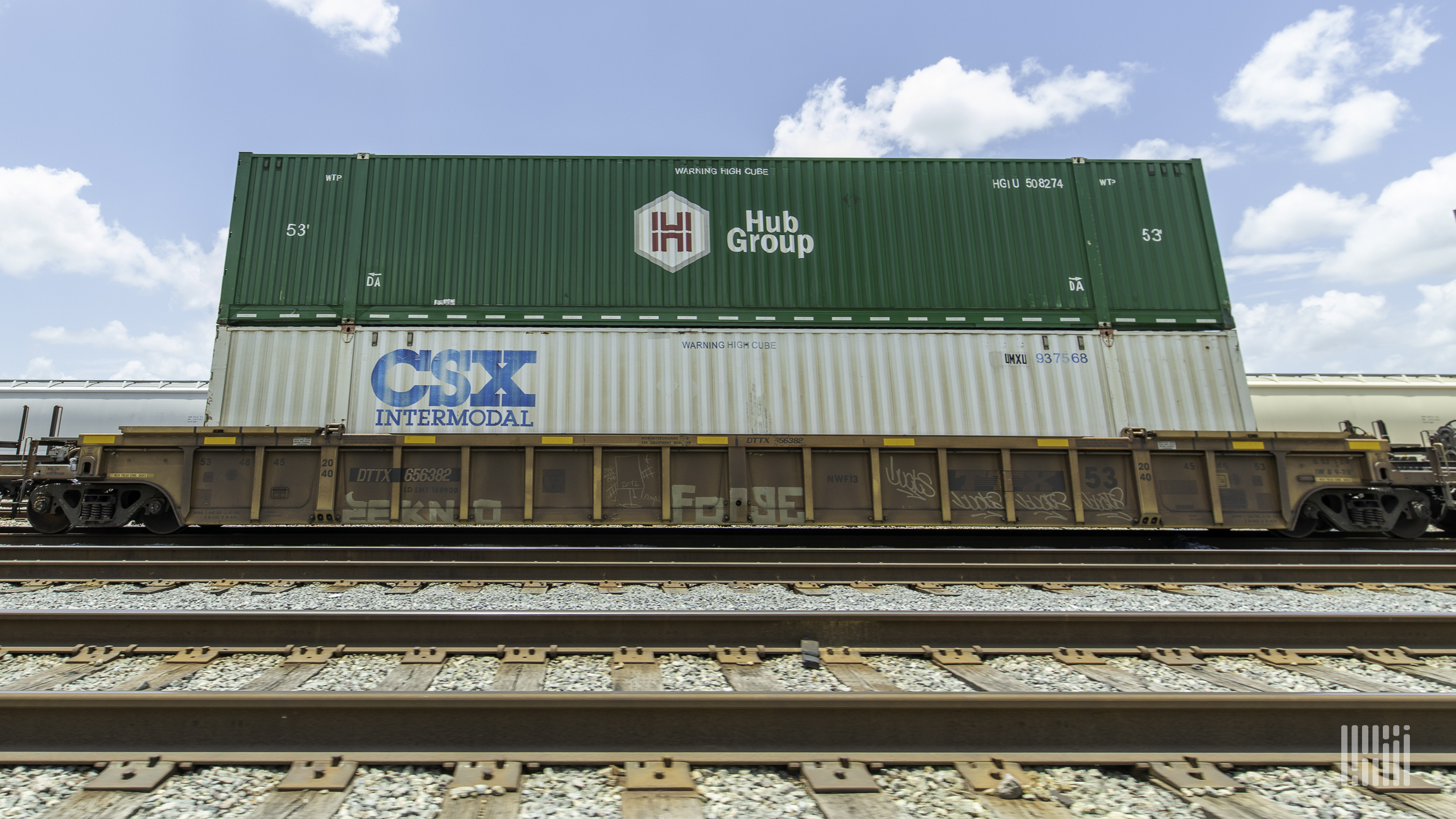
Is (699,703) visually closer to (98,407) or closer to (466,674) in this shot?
(466,674)

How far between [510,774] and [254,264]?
10136 millimetres

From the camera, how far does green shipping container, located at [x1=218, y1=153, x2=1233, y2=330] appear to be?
9.31 metres

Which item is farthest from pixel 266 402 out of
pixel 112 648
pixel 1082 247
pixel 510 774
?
pixel 1082 247

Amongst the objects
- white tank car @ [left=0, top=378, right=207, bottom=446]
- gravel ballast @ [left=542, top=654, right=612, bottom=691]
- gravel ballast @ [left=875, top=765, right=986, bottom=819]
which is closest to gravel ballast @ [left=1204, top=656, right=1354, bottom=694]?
gravel ballast @ [left=875, top=765, right=986, bottom=819]

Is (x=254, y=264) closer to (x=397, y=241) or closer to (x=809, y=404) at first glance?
(x=397, y=241)

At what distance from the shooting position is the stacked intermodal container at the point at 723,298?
8.88 m

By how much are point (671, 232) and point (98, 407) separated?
701 inches

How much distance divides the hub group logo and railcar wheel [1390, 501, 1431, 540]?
40.0 feet

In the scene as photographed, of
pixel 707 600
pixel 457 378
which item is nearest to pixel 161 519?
pixel 457 378

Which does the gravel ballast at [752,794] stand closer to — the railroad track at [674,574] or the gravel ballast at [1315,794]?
the gravel ballast at [1315,794]

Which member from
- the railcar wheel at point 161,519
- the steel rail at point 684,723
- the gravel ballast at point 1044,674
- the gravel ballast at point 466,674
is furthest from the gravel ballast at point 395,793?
the railcar wheel at point 161,519

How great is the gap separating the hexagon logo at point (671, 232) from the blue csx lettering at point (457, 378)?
253 cm

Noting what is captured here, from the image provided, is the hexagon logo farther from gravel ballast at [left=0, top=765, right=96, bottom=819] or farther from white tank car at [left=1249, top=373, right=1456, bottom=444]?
white tank car at [left=1249, top=373, right=1456, bottom=444]

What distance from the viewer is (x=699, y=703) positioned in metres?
2.67
